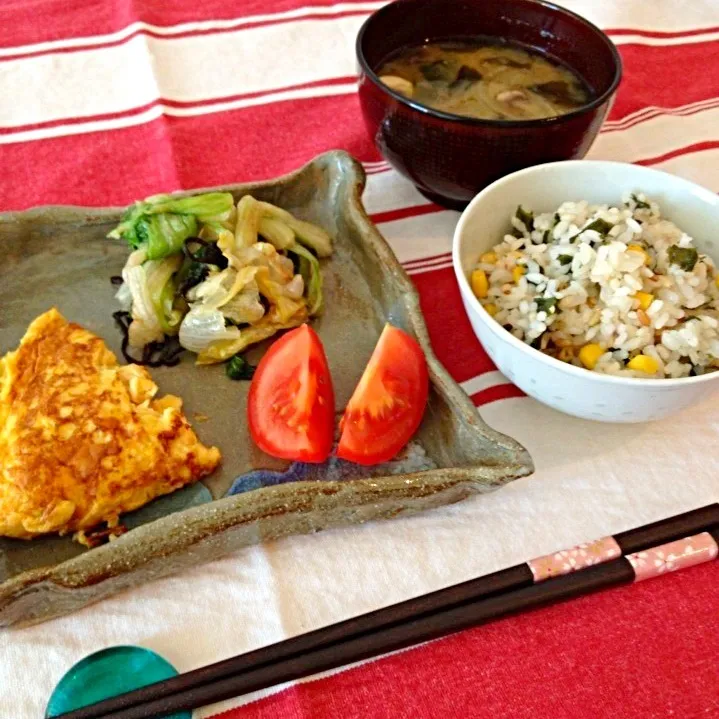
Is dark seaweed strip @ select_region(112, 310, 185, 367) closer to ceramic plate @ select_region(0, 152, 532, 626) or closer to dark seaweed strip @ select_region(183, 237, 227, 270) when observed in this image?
ceramic plate @ select_region(0, 152, 532, 626)

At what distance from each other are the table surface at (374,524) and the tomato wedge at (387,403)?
0.15m

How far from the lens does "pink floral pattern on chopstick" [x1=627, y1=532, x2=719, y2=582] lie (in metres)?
1.35

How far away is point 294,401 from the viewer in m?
1.46

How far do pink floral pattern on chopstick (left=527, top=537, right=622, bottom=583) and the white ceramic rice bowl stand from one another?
25 cm

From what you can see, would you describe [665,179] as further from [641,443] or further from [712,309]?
[641,443]

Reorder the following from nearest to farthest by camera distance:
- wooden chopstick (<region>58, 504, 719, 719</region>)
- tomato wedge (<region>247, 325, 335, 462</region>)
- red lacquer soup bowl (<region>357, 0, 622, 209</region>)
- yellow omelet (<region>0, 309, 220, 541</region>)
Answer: wooden chopstick (<region>58, 504, 719, 719</region>) → yellow omelet (<region>0, 309, 220, 541</region>) → tomato wedge (<region>247, 325, 335, 462</region>) → red lacquer soup bowl (<region>357, 0, 622, 209</region>)

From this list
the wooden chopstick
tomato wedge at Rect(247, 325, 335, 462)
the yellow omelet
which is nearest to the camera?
the wooden chopstick

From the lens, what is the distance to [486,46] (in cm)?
204

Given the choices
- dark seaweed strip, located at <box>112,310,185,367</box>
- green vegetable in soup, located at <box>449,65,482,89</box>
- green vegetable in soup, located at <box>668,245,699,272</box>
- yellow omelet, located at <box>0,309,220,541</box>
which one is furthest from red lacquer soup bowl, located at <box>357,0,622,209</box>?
yellow omelet, located at <box>0,309,220,541</box>

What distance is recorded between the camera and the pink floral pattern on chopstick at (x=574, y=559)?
1.33m

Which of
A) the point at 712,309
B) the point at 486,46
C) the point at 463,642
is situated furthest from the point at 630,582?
the point at 486,46

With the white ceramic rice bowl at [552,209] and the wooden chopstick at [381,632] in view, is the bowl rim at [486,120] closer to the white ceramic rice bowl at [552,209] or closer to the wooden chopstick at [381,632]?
the white ceramic rice bowl at [552,209]

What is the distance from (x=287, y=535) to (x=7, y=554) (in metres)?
0.48

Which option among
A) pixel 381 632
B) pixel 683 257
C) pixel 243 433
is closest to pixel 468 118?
pixel 683 257
